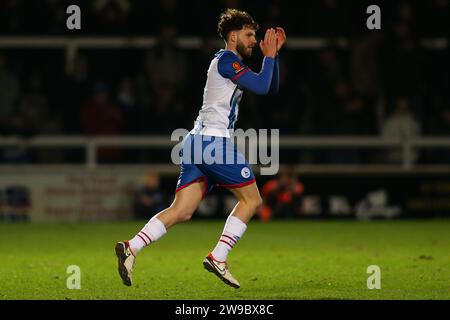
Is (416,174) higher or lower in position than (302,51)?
lower

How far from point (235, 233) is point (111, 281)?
4.20ft

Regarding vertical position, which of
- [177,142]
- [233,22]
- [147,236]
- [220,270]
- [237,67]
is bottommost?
[220,270]

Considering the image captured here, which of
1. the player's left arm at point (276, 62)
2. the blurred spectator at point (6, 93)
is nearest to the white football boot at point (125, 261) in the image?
the player's left arm at point (276, 62)

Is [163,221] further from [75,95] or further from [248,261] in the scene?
[75,95]

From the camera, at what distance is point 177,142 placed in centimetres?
1895

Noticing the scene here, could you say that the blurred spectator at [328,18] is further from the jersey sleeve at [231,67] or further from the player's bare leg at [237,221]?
the player's bare leg at [237,221]

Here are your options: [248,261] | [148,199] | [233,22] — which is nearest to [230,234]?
[233,22]

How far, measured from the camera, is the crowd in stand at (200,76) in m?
19.0

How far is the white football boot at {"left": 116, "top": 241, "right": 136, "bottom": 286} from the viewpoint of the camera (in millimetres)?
8930

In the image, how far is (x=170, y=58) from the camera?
19.5m

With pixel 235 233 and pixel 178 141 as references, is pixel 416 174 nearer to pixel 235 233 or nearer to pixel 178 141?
pixel 178 141

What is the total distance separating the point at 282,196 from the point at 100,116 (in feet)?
11.3

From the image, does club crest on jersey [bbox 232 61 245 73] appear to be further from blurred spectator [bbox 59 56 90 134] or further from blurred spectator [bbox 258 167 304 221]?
blurred spectator [bbox 59 56 90 134]
